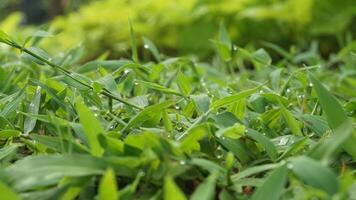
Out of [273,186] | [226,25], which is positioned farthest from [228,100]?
[226,25]

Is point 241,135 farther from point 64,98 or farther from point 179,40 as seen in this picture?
point 179,40

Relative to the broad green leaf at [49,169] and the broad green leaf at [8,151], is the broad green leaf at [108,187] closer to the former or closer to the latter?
the broad green leaf at [49,169]

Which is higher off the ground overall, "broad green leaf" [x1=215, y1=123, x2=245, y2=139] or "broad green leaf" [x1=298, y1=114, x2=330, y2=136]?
"broad green leaf" [x1=215, y1=123, x2=245, y2=139]

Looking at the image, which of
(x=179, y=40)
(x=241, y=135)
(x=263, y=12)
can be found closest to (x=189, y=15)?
(x=179, y=40)

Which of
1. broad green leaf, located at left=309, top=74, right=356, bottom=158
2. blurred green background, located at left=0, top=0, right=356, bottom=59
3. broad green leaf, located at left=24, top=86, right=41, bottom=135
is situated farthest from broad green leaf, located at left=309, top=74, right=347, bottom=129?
blurred green background, located at left=0, top=0, right=356, bottom=59

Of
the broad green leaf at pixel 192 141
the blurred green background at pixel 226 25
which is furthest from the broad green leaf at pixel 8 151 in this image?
the blurred green background at pixel 226 25

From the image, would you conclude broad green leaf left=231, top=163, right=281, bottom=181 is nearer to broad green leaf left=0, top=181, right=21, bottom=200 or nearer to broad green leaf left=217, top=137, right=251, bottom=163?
broad green leaf left=217, top=137, right=251, bottom=163
